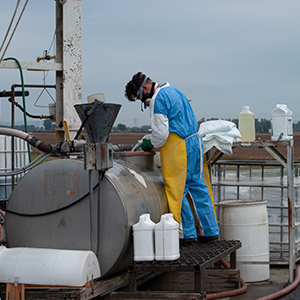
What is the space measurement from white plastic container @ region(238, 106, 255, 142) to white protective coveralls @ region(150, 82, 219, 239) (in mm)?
1322

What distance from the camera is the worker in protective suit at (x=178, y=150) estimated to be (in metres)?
4.95

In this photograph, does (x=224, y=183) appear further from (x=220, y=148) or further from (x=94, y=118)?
(x=94, y=118)

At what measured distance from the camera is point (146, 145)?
5277mm

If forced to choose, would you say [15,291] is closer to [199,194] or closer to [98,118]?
[98,118]

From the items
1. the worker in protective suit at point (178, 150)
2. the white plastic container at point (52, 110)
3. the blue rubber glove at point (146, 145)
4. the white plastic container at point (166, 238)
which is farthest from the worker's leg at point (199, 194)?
the white plastic container at point (52, 110)

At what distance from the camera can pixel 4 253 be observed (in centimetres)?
400

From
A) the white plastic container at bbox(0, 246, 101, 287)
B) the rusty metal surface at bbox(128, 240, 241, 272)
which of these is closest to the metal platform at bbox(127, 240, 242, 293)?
the rusty metal surface at bbox(128, 240, 241, 272)

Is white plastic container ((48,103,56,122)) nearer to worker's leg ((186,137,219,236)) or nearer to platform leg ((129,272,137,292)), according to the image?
worker's leg ((186,137,219,236))

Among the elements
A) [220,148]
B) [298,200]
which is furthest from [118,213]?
[298,200]

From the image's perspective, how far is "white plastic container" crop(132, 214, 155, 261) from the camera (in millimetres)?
4137

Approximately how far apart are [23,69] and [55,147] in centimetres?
165

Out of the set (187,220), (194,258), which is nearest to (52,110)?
(187,220)

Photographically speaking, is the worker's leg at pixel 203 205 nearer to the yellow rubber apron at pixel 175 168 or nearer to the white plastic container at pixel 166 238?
the yellow rubber apron at pixel 175 168

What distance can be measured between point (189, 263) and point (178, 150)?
123cm
